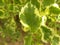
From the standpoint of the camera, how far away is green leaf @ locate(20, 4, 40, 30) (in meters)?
0.83

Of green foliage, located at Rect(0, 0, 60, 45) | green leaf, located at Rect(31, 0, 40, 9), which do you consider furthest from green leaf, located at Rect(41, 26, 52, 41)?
green leaf, located at Rect(31, 0, 40, 9)

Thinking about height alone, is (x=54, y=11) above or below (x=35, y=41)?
above

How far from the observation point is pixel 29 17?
2.73 ft

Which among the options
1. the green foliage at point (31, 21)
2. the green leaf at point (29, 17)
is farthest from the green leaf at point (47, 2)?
the green leaf at point (29, 17)

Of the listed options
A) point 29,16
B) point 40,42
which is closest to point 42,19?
point 29,16

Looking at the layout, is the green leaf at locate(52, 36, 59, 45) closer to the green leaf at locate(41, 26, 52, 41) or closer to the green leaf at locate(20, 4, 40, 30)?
the green leaf at locate(41, 26, 52, 41)

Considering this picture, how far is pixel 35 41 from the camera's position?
3.34 feet

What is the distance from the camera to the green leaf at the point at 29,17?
32.7 inches

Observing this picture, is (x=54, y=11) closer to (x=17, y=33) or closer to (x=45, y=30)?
(x=45, y=30)

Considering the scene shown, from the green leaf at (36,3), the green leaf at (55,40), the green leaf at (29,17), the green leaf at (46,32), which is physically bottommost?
the green leaf at (55,40)

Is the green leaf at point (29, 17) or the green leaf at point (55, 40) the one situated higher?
the green leaf at point (29, 17)

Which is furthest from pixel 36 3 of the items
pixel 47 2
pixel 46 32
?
pixel 46 32

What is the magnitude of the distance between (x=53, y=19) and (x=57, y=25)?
73mm

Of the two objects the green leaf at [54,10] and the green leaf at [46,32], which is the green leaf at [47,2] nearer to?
the green leaf at [54,10]
